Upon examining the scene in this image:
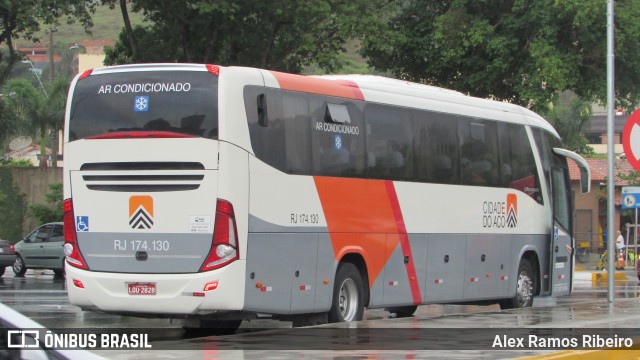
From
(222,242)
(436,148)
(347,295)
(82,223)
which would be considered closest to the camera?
(222,242)

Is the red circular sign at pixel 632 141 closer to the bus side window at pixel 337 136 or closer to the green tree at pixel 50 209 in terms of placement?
the bus side window at pixel 337 136

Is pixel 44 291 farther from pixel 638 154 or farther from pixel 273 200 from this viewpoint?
pixel 638 154

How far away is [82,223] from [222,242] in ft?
6.68

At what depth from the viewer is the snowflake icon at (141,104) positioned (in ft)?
44.8

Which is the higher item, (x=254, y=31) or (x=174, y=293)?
(x=254, y=31)

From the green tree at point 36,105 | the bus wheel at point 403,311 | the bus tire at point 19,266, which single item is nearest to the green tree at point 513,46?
the bus tire at point 19,266

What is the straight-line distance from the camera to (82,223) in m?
13.9

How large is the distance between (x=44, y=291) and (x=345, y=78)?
11953 mm

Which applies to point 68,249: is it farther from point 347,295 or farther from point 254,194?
point 347,295

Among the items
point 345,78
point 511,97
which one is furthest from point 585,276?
point 345,78

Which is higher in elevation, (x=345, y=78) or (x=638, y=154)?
(x=345, y=78)

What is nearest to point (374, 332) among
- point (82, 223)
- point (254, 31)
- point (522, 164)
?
point (82, 223)

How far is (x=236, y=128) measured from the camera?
13375 millimetres

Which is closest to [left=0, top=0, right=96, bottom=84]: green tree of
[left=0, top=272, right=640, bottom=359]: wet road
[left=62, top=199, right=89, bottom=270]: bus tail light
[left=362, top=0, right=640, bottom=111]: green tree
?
[left=362, top=0, right=640, bottom=111]: green tree
